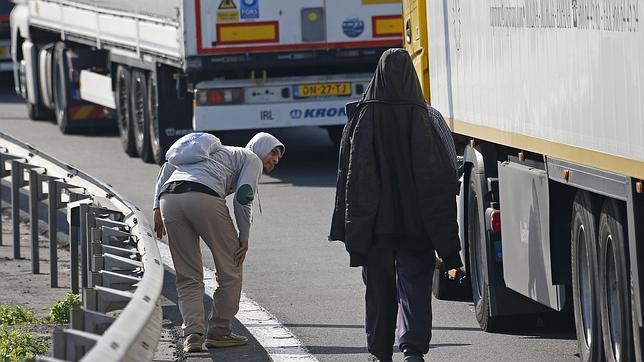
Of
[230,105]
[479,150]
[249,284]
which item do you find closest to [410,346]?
[479,150]

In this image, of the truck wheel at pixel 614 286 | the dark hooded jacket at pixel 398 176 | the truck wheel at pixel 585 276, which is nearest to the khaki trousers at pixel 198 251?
the dark hooded jacket at pixel 398 176

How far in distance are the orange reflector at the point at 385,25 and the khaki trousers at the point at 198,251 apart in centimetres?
1078

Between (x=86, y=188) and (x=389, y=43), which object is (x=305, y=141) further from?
(x=86, y=188)

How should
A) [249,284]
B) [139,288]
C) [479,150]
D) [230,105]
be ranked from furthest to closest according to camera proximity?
[230,105] → [249,284] → [479,150] → [139,288]

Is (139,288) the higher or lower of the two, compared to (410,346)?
higher

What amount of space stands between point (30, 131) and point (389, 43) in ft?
30.8

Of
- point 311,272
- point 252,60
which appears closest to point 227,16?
point 252,60

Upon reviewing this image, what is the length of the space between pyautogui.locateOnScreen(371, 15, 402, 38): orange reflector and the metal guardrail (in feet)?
16.2

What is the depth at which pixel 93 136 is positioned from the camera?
27.0m

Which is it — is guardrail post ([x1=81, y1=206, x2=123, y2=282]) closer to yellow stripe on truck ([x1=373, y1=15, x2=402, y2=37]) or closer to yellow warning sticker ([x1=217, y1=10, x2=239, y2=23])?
yellow warning sticker ([x1=217, y1=10, x2=239, y2=23])

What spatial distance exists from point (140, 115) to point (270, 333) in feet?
41.5

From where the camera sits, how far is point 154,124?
21.6m

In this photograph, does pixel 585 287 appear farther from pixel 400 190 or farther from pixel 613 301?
pixel 400 190

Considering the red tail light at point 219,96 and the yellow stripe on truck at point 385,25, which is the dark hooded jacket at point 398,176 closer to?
the red tail light at point 219,96
